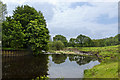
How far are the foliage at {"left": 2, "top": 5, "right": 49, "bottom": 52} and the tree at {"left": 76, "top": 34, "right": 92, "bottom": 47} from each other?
5324 cm

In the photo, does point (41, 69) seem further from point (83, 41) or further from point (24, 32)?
point (83, 41)

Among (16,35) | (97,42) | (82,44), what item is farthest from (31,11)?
(97,42)

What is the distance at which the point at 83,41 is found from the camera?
273 feet

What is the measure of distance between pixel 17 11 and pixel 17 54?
17481 millimetres

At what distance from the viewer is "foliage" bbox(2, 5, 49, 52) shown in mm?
32037

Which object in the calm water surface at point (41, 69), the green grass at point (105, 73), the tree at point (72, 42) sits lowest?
the calm water surface at point (41, 69)

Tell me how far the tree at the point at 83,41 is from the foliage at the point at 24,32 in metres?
53.2

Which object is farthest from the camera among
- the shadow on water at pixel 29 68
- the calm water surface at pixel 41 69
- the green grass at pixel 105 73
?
the calm water surface at pixel 41 69

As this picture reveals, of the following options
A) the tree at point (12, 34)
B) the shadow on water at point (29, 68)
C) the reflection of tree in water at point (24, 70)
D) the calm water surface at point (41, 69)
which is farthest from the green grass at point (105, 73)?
the tree at point (12, 34)

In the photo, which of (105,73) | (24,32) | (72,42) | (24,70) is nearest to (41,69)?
(24,70)

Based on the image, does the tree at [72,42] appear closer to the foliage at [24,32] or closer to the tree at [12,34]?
the foliage at [24,32]

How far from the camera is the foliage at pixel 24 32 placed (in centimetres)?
3204

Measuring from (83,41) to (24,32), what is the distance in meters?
59.6

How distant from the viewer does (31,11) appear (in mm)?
37438
